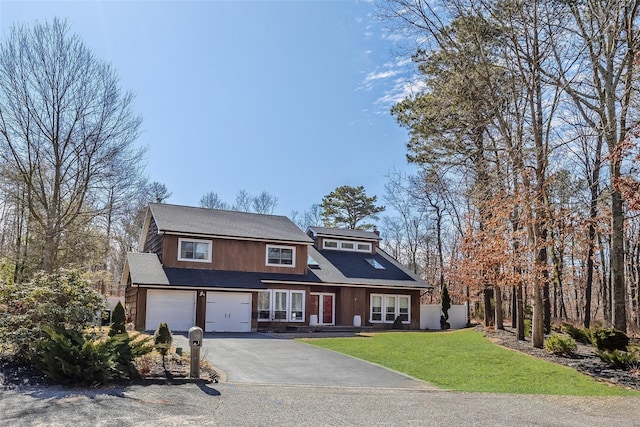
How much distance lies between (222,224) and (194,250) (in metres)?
2.55

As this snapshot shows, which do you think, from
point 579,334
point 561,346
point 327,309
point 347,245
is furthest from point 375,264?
point 561,346

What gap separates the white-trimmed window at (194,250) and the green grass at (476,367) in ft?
29.3

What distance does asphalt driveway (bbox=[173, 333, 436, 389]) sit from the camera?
10703mm

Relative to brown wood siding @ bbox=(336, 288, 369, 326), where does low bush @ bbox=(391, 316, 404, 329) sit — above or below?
below

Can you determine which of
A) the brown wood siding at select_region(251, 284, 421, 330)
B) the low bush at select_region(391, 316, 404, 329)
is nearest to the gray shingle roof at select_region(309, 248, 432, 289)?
the brown wood siding at select_region(251, 284, 421, 330)

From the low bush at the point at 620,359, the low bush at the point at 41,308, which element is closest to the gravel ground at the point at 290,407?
the low bush at the point at 41,308

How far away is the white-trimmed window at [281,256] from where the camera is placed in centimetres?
2630

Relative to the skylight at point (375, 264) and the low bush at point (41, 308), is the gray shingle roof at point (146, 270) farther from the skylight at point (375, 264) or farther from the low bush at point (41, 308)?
the skylight at point (375, 264)

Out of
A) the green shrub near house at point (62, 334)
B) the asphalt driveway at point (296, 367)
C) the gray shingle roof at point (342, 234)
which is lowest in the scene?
the asphalt driveway at point (296, 367)

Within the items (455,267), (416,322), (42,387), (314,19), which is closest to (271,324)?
(416,322)

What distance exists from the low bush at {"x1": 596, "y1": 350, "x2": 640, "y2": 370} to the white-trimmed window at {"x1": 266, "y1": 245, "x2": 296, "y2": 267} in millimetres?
16112

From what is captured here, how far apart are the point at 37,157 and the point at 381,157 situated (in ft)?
54.2

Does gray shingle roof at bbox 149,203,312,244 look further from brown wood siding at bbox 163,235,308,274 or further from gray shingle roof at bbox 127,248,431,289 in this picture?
gray shingle roof at bbox 127,248,431,289

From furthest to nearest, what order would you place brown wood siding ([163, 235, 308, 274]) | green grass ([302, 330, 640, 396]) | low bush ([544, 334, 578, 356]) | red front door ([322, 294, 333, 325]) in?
1. red front door ([322, 294, 333, 325])
2. brown wood siding ([163, 235, 308, 274])
3. low bush ([544, 334, 578, 356])
4. green grass ([302, 330, 640, 396])
